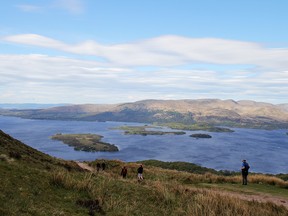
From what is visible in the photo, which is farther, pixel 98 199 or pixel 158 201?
pixel 158 201

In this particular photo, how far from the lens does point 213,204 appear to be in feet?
45.0

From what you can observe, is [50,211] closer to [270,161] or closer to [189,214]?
[189,214]

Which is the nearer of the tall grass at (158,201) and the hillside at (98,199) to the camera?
the hillside at (98,199)

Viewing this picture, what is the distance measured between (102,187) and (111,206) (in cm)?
283

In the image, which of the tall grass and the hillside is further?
the tall grass

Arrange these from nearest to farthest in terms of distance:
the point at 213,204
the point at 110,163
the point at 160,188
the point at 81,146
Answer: the point at 213,204 < the point at 160,188 < the point at 110,163 < the point at 81,146

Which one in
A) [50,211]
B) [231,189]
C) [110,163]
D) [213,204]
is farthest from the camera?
[110,163]

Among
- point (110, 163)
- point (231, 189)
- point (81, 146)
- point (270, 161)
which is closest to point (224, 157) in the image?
point (270, 161)

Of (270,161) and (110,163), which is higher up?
(110,163)

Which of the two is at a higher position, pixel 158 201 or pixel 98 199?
pixel 98 199

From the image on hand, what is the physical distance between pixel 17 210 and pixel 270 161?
126013 mm

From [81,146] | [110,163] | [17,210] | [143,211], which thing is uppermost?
[17,210]

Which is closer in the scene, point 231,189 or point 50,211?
point 50,211

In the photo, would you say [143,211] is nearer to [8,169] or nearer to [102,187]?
[102,187]
